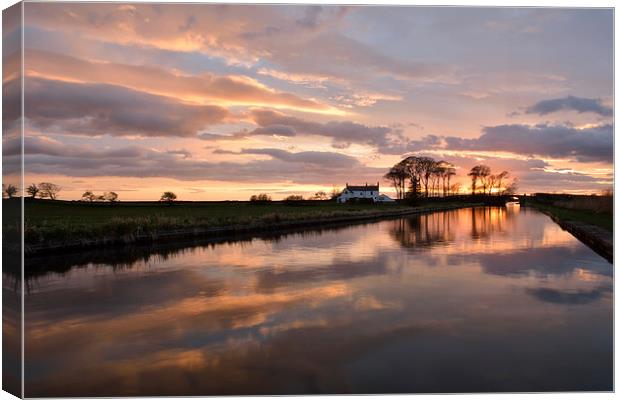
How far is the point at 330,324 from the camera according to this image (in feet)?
29.7

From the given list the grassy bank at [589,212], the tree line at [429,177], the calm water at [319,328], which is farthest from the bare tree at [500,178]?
the calm water at [319,328]

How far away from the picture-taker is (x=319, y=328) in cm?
881

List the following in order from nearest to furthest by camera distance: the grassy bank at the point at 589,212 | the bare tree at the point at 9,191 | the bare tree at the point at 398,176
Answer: the bare tree at the point at 9,191
the grassy bank at the point at 589,212
the bare tree at the point at 398,176

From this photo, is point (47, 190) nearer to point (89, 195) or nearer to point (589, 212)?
point (89, 195)

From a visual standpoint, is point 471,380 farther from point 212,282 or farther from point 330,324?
point 212,282

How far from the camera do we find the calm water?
6621 mm

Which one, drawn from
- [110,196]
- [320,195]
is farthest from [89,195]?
[320,195]

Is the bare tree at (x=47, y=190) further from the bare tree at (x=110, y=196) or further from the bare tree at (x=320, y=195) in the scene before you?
the bare tree at (x=320, y=195)

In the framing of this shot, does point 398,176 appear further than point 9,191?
Yes

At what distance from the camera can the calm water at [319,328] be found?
21.7ft

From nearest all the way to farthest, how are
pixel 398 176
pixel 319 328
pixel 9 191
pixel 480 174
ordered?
pixel 9 191
pixel 319 328
pixel 398 176
pixel 480 174

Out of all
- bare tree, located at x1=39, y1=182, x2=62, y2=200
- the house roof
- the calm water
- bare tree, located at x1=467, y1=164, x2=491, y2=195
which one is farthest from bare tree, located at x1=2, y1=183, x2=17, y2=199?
the house roof

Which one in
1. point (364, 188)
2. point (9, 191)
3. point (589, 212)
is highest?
point (364, 188)

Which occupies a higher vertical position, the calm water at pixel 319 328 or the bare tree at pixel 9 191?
the bare tree at pixel 9 191
